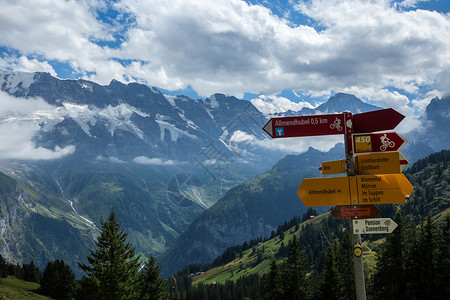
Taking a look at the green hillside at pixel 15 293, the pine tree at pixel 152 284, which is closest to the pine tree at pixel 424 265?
the pine tree at pixel 152 284

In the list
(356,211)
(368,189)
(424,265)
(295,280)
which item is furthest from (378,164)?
(295,280)

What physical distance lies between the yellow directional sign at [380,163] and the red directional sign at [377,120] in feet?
2.99

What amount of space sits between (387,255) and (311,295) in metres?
14.2

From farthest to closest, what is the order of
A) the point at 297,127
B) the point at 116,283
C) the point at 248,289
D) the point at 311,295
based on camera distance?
the point at 248,289, the point at 311,295, the point at 116,283, the point at 297,127

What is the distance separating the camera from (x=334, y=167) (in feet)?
40.8

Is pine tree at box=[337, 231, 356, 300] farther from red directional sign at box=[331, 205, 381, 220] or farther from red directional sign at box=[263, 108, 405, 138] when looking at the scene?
red directional sign at box=[263, 108, 405, 138]

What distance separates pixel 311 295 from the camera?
195 ft

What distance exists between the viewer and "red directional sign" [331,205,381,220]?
11825 millimetres

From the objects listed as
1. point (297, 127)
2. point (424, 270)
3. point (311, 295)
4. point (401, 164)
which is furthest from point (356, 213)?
point (311, 295)

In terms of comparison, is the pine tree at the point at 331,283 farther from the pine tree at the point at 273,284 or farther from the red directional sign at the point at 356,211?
the red directional sign at the point at 356,211

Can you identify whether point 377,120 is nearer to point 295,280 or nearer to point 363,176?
point 363,176

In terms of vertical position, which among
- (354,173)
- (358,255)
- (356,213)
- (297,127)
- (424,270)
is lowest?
(424,270)

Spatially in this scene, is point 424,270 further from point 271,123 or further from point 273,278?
point 271,123

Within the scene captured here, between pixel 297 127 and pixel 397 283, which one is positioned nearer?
pixel 297 127
